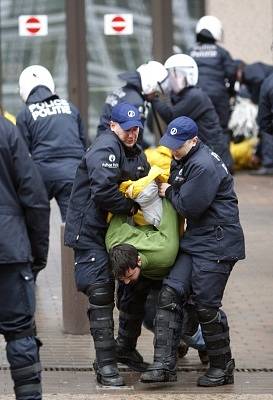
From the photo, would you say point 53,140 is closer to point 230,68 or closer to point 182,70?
point 182,70

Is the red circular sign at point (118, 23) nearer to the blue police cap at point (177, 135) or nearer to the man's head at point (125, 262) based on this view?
the blue police cap at point (177, 135)

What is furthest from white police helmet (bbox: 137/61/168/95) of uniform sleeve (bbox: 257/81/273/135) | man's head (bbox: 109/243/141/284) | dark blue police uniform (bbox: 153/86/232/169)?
man's head (bbox: 109/243/141/284)

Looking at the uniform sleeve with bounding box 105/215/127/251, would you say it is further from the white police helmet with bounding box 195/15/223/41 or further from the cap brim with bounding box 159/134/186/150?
the white police helmet with bounding box 195/15/223/41

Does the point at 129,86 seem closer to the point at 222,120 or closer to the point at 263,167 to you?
the point at 222,120

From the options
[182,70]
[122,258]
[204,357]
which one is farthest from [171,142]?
[182,70]

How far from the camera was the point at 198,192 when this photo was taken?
7137 millimetres

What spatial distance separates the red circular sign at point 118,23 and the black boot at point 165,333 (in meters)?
9.77

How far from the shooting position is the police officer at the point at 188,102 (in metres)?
10.8

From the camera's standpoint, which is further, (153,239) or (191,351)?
(191,351)

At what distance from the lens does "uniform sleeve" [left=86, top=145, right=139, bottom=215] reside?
7211 mm

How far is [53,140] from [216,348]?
109 inches

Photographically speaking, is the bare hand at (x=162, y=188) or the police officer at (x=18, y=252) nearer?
the police officer at (x=18, y=252)

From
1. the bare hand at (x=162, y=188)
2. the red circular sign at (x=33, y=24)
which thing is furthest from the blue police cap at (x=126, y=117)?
the red circular sign at (x=33, y=24)

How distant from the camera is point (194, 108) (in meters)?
11.0
